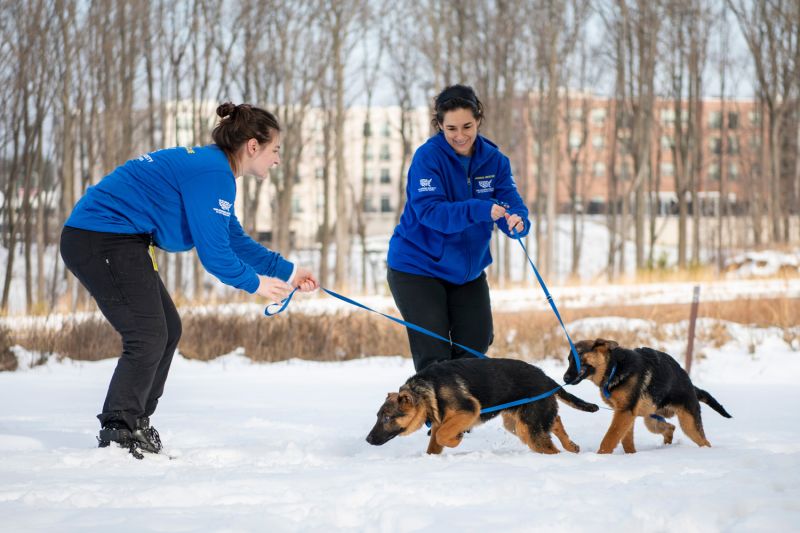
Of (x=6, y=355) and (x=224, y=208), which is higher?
(x=224, y=208)

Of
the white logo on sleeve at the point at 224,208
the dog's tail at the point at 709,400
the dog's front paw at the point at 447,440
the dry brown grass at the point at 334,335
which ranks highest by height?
the white logo on sleeve at the point at 224,208

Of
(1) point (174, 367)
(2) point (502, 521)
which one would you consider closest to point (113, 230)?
(2) point (502, 521)

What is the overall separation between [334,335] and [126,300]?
6551 mm

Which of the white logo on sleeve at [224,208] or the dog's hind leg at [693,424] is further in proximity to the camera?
the dog's hind leg at [693,424]

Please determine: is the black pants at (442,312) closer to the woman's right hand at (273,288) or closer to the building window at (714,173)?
the woman's right hand at (273,288)

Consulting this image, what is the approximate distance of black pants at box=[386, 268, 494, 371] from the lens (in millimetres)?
4977

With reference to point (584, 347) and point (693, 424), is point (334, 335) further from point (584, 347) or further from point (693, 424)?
point (693, 424)

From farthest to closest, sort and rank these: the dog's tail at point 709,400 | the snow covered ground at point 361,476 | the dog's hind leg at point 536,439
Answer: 1. the dog's tail at point 709,400
2. the dog's hind leg at point 536,439
3. the snow covered ground at point 361,476

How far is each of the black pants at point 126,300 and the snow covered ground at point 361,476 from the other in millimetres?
310

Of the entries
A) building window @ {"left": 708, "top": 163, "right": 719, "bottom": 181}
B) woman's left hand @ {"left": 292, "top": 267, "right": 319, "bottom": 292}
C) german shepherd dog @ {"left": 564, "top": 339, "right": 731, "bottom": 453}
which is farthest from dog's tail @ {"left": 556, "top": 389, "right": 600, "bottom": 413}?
building window @ {"left": 708, "top": 163, "right": 719, "bottom": 181}

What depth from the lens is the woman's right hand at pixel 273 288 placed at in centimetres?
454

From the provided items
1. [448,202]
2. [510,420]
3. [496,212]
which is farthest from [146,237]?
[510,420]

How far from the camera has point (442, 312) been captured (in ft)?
16.5

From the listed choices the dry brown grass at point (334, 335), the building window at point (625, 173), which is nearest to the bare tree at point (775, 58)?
the building window at point (625, 173)
